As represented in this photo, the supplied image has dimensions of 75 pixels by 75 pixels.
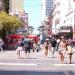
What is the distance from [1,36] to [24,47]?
30426 millimetres

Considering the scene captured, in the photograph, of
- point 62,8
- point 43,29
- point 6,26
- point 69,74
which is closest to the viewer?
point 69,74

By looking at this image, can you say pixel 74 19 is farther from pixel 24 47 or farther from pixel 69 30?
pixel 24 47

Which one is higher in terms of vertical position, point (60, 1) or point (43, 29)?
point (60, 1)

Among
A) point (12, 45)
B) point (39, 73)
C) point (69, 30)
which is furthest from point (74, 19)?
point (39, 73)

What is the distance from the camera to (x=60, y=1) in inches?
5487

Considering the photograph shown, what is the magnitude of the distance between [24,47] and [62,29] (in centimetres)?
6229

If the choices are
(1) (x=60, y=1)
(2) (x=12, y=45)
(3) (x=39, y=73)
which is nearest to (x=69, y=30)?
(2) (x=12, y=45)

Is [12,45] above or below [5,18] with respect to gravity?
below

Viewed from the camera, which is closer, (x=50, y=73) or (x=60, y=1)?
(x=50, y=73)

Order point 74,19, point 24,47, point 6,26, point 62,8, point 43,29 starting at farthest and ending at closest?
point 43,29 → point 62,8 → point 74,19 → point 6,26 → point 24,47

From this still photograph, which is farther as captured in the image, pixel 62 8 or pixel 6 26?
pixel 62 8

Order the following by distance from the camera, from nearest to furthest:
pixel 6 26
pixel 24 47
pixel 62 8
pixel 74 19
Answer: pixel 24 47 < pixel 6 26 < pixel 74 19 < pixel 62 8

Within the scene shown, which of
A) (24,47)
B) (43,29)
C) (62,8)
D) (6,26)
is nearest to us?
(24,47)

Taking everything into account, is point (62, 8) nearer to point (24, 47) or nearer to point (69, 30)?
point (69, 30)
